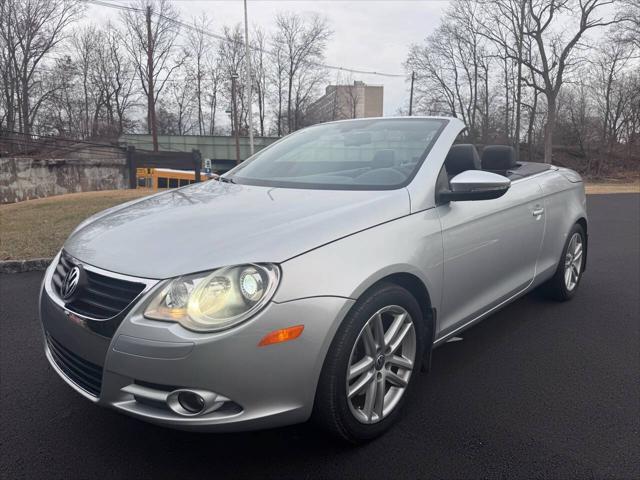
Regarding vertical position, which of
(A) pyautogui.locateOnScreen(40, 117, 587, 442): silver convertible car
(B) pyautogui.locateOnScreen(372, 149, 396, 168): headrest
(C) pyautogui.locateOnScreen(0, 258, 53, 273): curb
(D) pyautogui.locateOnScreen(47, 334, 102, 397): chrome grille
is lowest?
(C) pyautogui.locateOnScreen(0, 258, 53, 273): curb

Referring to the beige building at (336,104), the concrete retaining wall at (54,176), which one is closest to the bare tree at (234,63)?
the beige building at (336,104)

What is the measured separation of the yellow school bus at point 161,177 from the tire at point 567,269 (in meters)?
20.4

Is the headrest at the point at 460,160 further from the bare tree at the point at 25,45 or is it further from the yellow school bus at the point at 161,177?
the bare tree at the point at 25,45

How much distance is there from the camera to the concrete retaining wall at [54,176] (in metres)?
20.1

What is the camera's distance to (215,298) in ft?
5.93

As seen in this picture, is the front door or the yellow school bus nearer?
the front door

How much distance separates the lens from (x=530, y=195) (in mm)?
3486

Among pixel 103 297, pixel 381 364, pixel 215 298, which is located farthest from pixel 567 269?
pixel 103 297

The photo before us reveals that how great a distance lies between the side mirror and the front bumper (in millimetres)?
1014

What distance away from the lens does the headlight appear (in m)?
1.79

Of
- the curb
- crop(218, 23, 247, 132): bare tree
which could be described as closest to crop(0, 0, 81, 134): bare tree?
crop(218, 23, 247, 132): bare tree

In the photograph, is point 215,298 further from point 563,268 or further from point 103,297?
point 563,268

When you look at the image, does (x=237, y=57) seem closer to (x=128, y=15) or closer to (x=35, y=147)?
(x=128, y=15)

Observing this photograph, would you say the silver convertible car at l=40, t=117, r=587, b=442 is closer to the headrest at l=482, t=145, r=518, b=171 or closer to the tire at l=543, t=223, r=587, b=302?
the headrest at l=482, t=145, r=518, b=171
